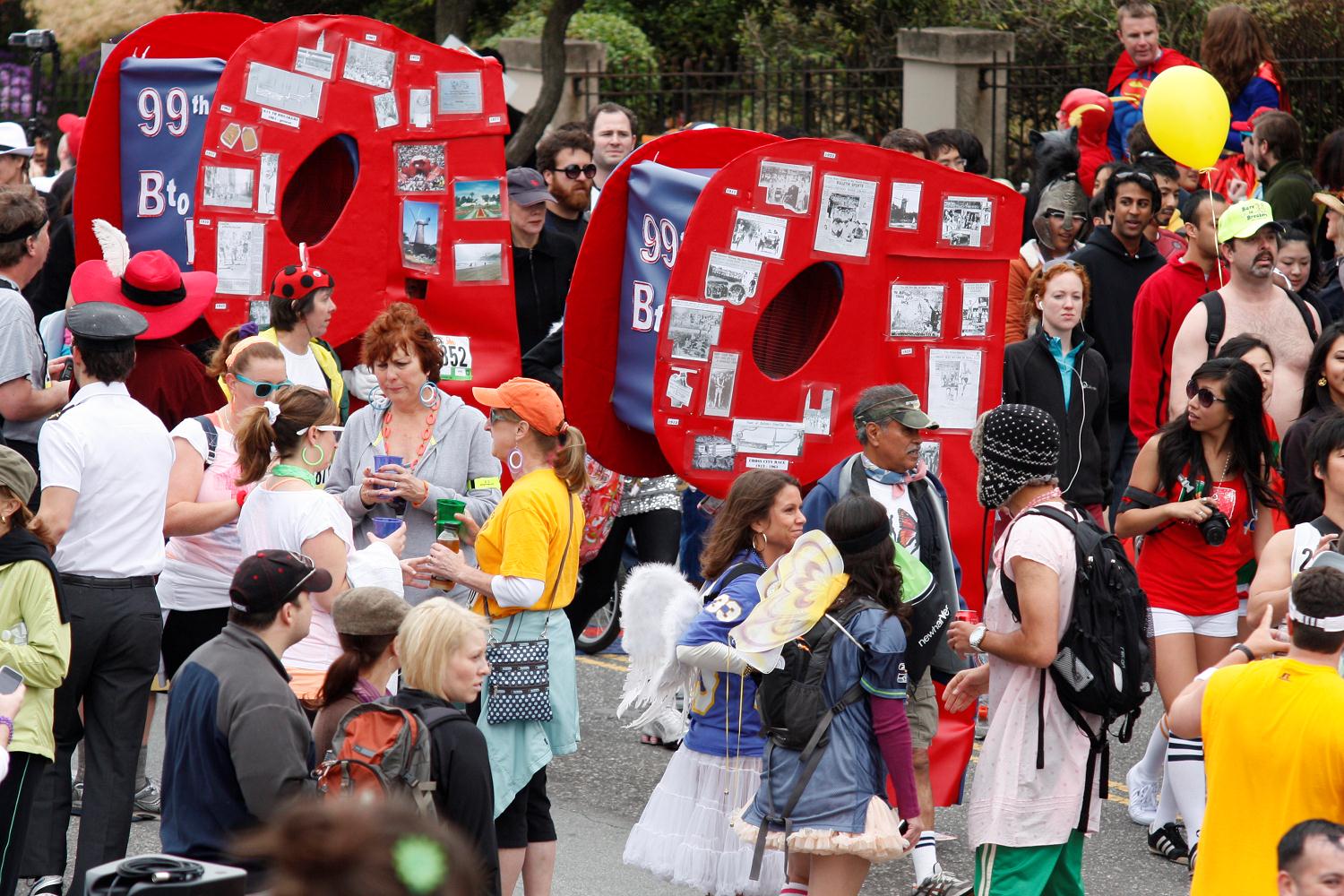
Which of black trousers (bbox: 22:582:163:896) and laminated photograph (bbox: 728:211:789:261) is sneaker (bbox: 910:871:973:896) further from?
black trousers (bbox: 22:582:163:896)

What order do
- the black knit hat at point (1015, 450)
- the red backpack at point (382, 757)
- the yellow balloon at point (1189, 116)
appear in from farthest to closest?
the yellow balloon at point (1189, 116) < the black knit hat at point (1015, 450) < the red backpack at point (382, 757)

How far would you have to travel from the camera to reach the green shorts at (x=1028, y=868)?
492cm

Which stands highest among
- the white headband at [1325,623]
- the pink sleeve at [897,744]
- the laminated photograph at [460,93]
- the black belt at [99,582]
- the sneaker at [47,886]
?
the laminated photograph at [460,93]

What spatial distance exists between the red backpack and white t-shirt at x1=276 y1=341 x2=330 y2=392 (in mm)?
2917

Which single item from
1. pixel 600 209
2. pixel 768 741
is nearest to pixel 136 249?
pixel 600 209

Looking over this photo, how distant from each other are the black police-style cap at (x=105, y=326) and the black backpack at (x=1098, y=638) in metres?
2.98

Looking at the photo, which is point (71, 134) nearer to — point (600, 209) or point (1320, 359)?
point (600, 209)

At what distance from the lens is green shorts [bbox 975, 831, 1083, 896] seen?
16.1 ft

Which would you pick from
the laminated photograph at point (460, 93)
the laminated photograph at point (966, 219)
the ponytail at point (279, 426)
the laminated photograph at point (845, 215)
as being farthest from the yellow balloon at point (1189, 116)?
the ponytail at point (279, 426)

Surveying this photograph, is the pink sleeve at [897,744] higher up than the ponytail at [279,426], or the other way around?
the ponytail at [279,426]

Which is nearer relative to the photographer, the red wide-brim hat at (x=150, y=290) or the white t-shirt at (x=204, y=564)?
the white t-shirt at (x=204, y=564)

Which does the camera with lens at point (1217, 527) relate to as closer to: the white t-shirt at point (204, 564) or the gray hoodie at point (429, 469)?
the gray hoodie at point (429, 469)

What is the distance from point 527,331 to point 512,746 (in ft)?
11.6

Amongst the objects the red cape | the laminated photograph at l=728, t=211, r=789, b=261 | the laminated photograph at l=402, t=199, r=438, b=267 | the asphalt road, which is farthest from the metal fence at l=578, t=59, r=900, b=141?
the asphalt road
